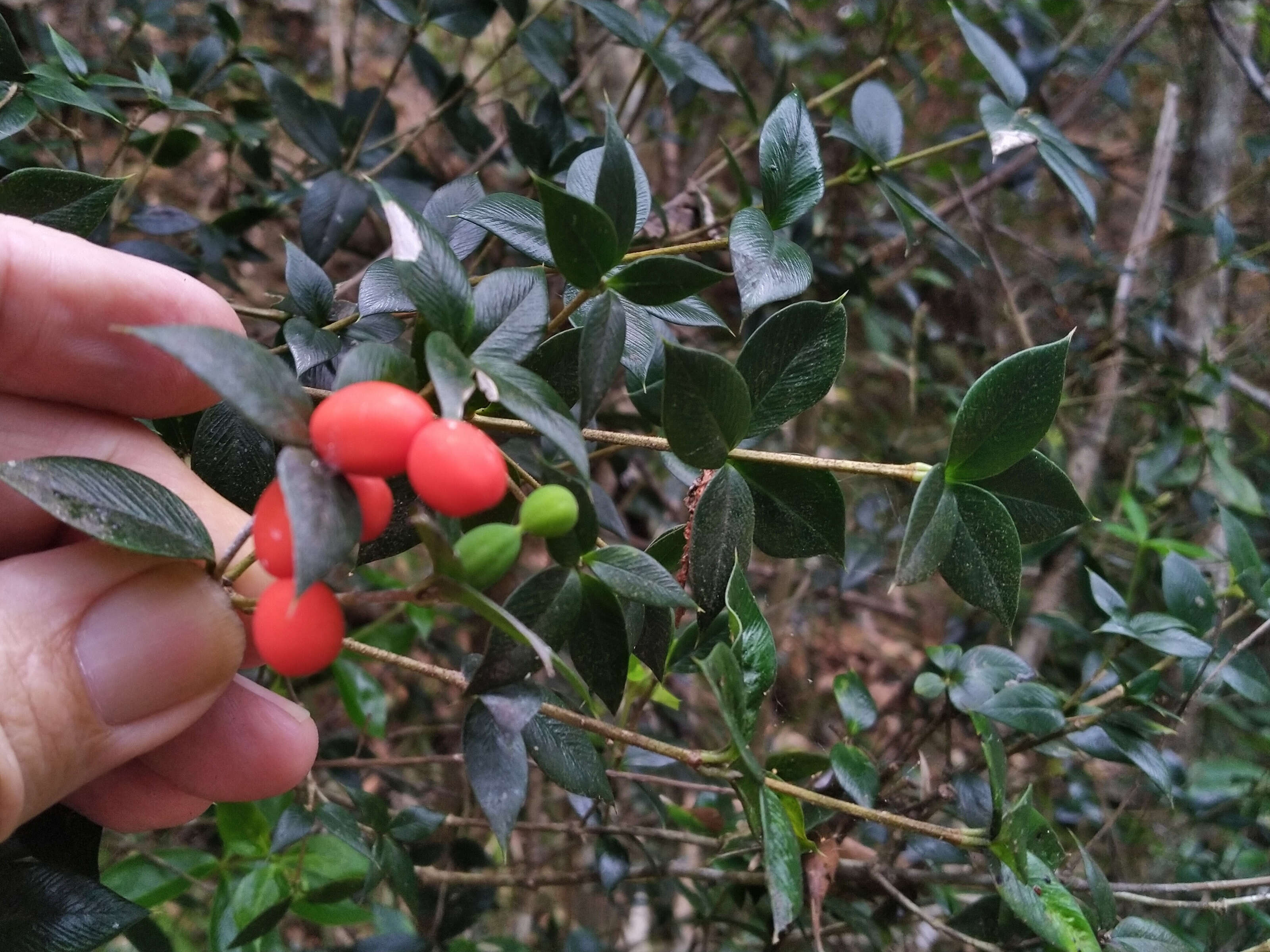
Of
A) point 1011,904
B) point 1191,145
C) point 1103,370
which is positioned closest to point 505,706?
point 1011,904

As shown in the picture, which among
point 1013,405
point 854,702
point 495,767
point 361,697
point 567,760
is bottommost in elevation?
point 361,697

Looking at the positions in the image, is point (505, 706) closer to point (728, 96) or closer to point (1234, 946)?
point (1234, 946)

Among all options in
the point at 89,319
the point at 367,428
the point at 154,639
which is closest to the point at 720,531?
the point at 367,428

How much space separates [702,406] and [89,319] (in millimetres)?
461

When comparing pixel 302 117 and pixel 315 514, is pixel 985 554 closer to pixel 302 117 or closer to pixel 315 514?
pixel 315 514

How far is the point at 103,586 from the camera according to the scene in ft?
1.82

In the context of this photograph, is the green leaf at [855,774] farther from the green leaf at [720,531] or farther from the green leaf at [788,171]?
the green leaf at [788,171]

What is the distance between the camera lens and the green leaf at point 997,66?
907mm

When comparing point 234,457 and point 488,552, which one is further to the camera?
point 234,457

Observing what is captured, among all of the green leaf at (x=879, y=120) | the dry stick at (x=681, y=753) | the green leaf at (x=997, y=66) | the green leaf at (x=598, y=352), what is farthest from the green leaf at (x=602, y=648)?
the green leaf at (x=997, y=66)

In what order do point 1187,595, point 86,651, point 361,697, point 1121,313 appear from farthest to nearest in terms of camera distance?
point 1121,313
point 361,697
point 1187,595
point 86,651

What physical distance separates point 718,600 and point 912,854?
0.55 meters

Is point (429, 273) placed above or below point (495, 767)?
above

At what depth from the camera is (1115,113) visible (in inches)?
94.8
